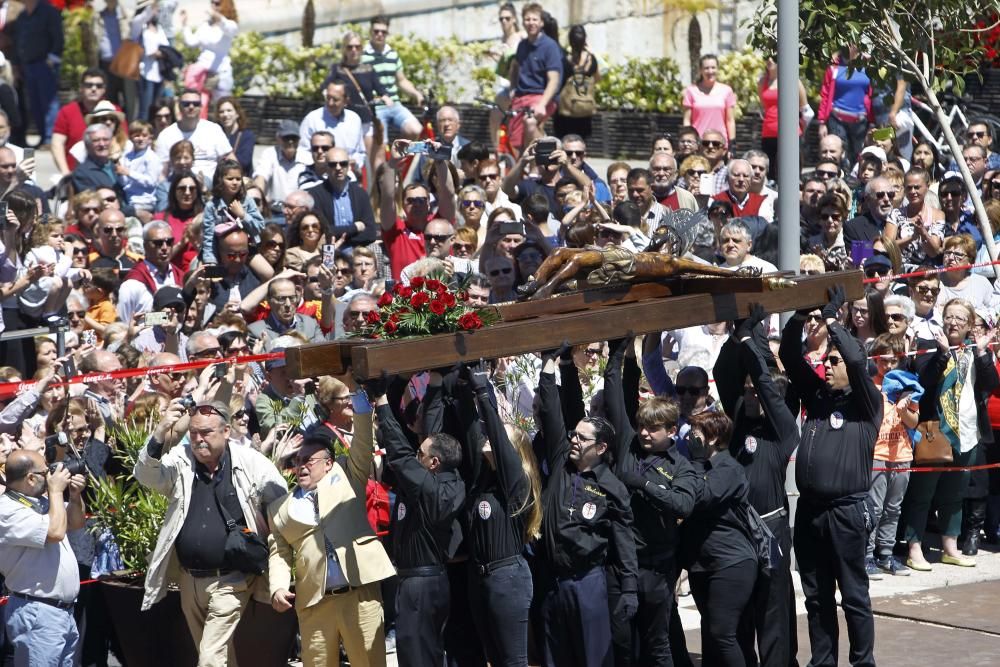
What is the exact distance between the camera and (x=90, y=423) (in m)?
10.6

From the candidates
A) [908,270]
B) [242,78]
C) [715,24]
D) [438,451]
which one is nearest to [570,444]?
[438,451]

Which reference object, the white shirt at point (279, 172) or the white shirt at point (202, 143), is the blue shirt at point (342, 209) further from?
the white shirt at point (202, 143)

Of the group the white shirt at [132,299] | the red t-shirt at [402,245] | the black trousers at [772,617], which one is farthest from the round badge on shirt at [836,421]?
the white shirt at [132,299]

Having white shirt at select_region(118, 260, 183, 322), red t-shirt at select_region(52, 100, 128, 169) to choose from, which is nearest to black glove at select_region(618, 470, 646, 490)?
white shirt at select_region(118, 260, 183, 322)

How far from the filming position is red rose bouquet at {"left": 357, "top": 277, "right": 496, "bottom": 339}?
8.92 metres

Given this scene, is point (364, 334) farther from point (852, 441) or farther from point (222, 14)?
point (222, 14)

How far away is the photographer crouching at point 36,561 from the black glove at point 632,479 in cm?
302

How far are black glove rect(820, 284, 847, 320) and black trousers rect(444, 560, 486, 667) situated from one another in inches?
95.6

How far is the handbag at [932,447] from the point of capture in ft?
41.2

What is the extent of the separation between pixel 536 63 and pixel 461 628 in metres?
9.72

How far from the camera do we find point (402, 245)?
575 inches

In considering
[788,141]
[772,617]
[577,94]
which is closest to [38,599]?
[772,617]

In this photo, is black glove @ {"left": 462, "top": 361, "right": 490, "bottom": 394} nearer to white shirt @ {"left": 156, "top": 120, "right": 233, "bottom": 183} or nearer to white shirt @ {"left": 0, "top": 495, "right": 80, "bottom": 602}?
white shirt @ {"left": 0, "top": 495, "right": 80, "bottom": 602}

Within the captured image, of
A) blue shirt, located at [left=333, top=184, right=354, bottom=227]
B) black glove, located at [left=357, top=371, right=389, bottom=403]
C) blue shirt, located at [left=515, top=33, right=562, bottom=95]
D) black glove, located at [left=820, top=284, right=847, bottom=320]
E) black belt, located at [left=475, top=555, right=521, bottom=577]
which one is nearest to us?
black glove, located at [left=357, top=371, right=389, bottom=403]
